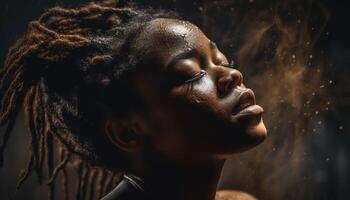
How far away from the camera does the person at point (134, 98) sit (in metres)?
1.64

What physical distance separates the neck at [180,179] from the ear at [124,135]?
94 millimetres

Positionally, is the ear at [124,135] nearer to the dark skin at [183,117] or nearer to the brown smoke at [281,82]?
the dark skin at [183,117]

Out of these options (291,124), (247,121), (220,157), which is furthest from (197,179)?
(291,124)

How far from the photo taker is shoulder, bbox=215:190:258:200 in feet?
7.57

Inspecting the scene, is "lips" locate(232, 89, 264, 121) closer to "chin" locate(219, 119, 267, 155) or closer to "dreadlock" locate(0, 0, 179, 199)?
"chin" locate(219, 119, 267, 155)

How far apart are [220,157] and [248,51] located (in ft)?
2.79

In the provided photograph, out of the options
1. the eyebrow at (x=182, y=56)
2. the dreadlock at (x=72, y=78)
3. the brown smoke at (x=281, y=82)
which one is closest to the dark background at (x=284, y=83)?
the brown smoke at (x=281, y=82)

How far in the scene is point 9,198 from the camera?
2135mm

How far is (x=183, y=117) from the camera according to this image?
5.38 ft

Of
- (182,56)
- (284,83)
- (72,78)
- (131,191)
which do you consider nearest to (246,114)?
(182,56)

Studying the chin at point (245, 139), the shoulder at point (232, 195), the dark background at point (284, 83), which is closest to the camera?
the chin at point (245, 139)

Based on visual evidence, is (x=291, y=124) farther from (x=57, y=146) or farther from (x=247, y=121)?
(x=57, y=146)

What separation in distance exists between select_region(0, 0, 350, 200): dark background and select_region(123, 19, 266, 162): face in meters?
0.55

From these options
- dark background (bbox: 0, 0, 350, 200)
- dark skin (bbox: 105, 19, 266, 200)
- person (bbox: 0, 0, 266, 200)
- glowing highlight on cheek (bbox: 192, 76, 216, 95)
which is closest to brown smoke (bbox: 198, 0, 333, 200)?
dark background (bbox: 0, 0, 350, 200)
